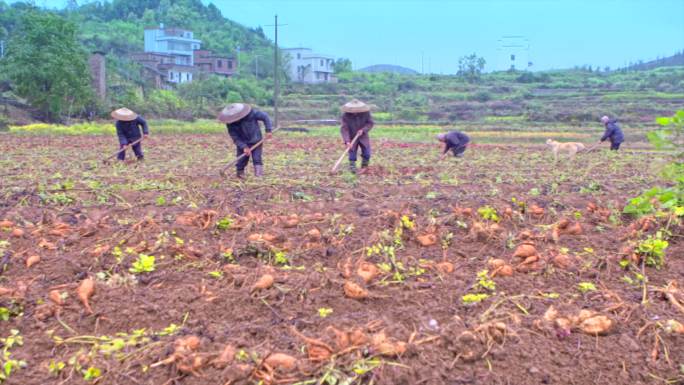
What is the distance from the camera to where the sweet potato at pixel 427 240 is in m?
4.66

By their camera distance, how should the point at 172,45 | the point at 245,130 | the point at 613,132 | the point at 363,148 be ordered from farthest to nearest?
the point at 172,45 → the point at 613,132 → the point at 363,148 → the point at 245,130

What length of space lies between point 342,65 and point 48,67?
177 feet

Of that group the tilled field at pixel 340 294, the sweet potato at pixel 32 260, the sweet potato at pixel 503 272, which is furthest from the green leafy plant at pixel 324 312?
the sweet potato at pixel 32 260

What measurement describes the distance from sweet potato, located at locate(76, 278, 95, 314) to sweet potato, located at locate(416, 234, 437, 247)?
2.28 m

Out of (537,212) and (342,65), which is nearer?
(537,212)

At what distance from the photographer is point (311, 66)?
75.9 m

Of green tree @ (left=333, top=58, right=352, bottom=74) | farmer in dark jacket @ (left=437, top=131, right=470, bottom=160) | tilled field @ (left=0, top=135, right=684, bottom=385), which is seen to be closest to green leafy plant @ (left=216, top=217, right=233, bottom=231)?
tilled field @ (left=0, top=135, right=684, bottom=385)

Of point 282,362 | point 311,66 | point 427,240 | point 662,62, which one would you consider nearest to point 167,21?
point 311,66

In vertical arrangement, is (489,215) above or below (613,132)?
below

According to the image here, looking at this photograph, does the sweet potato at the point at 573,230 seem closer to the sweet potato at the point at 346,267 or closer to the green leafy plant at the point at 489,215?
the green leafy plant at the point at 489,215

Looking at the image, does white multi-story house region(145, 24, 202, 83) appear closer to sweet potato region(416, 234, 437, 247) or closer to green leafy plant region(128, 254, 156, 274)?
sweet potato region(416, 234, 437, 247)

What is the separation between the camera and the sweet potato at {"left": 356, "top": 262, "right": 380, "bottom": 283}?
376 cm

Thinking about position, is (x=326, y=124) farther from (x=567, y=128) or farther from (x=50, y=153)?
(x=50, y=153)

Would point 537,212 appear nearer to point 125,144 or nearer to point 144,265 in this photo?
point 144,265
